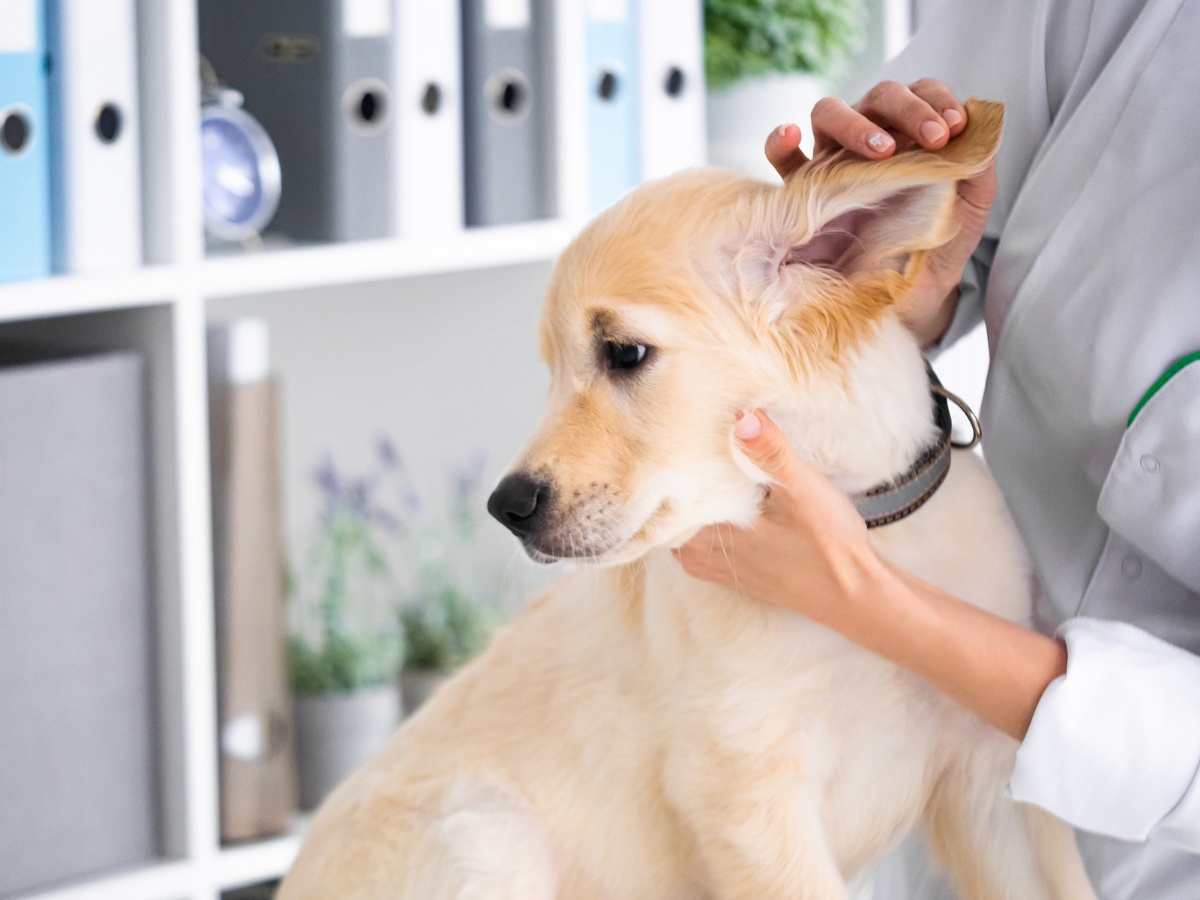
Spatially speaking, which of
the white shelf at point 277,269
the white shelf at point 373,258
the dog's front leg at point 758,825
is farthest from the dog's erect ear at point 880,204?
the white shelf at point 277,269

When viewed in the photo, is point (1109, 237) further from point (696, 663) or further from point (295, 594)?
point (295, 594)

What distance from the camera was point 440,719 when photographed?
1.15 meters

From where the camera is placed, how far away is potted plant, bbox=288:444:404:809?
5.86ft

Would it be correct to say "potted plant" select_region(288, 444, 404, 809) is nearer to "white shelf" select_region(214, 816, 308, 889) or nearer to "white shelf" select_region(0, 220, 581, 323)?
"white shelf" select_region(214, 816, 308, 889)

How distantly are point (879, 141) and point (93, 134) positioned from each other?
0.85 m

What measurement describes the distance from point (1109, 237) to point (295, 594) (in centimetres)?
119

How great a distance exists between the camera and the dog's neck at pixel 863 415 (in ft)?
3.20

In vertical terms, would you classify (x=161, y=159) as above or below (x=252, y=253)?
above

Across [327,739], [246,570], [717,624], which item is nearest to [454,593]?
[327,739]

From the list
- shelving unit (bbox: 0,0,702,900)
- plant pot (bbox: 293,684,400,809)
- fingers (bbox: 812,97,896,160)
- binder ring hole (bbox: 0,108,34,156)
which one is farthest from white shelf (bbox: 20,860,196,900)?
fingers (bbox: 812,97,896,160)

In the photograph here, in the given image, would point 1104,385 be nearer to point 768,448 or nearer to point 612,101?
point 768,448

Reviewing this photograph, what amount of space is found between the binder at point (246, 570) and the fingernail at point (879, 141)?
0.90 meters

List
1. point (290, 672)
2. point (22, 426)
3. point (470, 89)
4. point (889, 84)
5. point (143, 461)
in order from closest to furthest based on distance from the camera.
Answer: point (889, 84), point (22, 426), point (143, 461), point (470, 89), point (290, 672)

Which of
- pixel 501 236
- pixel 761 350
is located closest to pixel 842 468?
pixel 761 350
